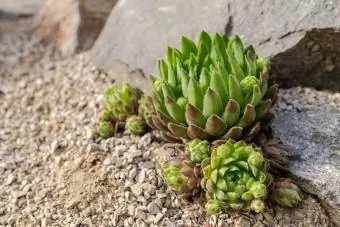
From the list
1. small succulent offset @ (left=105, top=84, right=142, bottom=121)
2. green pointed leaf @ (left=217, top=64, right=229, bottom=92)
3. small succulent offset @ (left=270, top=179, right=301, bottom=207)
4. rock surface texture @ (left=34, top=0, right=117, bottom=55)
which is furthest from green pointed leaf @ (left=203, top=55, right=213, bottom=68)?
rock surface texture @ (left=34, top=0, right=117, bottom=55)

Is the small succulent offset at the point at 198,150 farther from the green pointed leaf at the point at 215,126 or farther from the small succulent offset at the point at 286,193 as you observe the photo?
the small succulent offset at the point at 286,193

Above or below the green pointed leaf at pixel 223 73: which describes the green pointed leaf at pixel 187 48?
above

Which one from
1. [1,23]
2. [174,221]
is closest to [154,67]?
[174,221]

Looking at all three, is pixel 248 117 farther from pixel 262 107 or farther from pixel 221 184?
pixel 221 184

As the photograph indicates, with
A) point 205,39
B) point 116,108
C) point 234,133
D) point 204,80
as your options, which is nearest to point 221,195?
point 234,133

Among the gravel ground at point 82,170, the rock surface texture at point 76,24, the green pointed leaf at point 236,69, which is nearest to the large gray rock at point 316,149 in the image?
the gravel ground at point 82,170

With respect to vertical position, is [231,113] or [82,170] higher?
[231,113]

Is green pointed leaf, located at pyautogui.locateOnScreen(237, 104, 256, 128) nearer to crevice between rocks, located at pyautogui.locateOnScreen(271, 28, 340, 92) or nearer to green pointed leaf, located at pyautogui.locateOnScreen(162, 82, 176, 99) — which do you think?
green pointed leaf, located at pyautogui.locateOnScreen(162, 82, 176, 99)
